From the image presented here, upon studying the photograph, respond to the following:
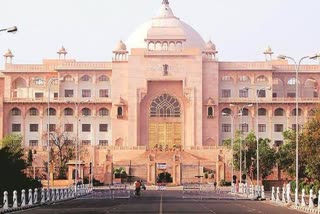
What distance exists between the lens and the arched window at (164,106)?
125 m

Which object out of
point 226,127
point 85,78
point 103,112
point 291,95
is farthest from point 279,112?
point 85,78

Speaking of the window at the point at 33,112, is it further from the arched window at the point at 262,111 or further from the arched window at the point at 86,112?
the arched window at the point at 262,111

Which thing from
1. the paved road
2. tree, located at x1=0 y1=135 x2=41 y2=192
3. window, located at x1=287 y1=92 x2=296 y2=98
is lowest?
the paved road

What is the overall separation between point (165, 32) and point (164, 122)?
1280cm

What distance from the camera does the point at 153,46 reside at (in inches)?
5143

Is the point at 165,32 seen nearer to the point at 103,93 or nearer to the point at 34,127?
the point at 103,93

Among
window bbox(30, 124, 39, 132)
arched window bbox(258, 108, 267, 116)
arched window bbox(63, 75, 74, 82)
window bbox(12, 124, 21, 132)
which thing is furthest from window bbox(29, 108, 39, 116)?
arched window bbox(258, 108, 267, 116)

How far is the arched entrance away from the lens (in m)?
124

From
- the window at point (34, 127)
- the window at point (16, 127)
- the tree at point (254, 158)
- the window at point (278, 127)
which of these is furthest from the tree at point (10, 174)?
the window at point (278, 127)

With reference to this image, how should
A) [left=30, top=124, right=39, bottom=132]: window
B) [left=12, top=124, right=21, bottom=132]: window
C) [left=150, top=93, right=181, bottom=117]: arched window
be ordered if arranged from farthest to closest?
[left=30, top=124, right=39, bottom=132]: window, [left=12, top=124, right=21, bottom=132]: window, [left=150, top=93, right=181, bottom=117]: arched window

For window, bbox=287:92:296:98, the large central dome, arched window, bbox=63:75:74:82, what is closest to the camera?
the large central dome

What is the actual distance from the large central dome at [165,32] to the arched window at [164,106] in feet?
27.2

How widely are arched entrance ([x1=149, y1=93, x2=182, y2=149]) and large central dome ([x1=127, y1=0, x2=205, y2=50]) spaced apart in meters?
8.64

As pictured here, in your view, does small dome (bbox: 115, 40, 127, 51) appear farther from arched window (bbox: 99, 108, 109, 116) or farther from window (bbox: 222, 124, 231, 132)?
window (bbox: 222, 124, 231, 132)
